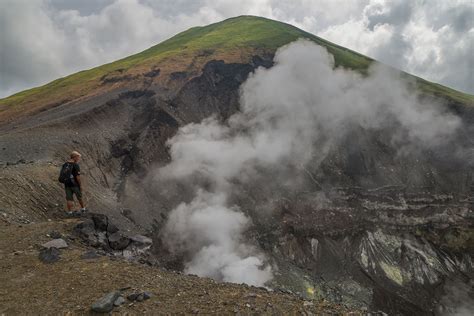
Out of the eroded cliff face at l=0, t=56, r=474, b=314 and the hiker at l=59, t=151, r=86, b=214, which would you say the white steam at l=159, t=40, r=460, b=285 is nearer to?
the eroded cliff face at l=0, t=56, r=474, b=314

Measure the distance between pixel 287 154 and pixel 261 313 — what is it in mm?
31853

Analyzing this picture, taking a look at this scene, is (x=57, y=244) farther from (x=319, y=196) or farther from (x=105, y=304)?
(x=319, y=196)

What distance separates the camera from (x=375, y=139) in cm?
4441

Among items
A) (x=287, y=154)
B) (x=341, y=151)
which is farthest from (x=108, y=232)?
(x=341, y=151)

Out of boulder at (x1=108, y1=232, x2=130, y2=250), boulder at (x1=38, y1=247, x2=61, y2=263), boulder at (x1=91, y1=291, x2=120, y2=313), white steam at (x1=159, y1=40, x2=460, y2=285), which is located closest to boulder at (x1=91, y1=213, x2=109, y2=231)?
boulder at (x1=108, y1=232, x2=130, y2=250)

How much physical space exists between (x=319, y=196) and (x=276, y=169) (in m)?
5.22

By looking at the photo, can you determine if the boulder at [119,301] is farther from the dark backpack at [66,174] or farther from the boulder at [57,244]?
the dark backpack at [66,174]

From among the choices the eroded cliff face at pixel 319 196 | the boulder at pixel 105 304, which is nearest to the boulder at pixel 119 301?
the boulder at pixel 105 304

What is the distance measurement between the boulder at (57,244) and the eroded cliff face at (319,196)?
359 inches

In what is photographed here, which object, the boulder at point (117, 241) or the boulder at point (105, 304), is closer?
the boulder at point (105, 304)

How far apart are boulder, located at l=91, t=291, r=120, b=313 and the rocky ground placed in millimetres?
142

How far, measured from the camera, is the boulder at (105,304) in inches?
295

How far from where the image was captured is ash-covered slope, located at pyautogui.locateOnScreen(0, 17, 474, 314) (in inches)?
1054

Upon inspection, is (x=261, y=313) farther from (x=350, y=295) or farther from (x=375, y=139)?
(x=375, y=139)
